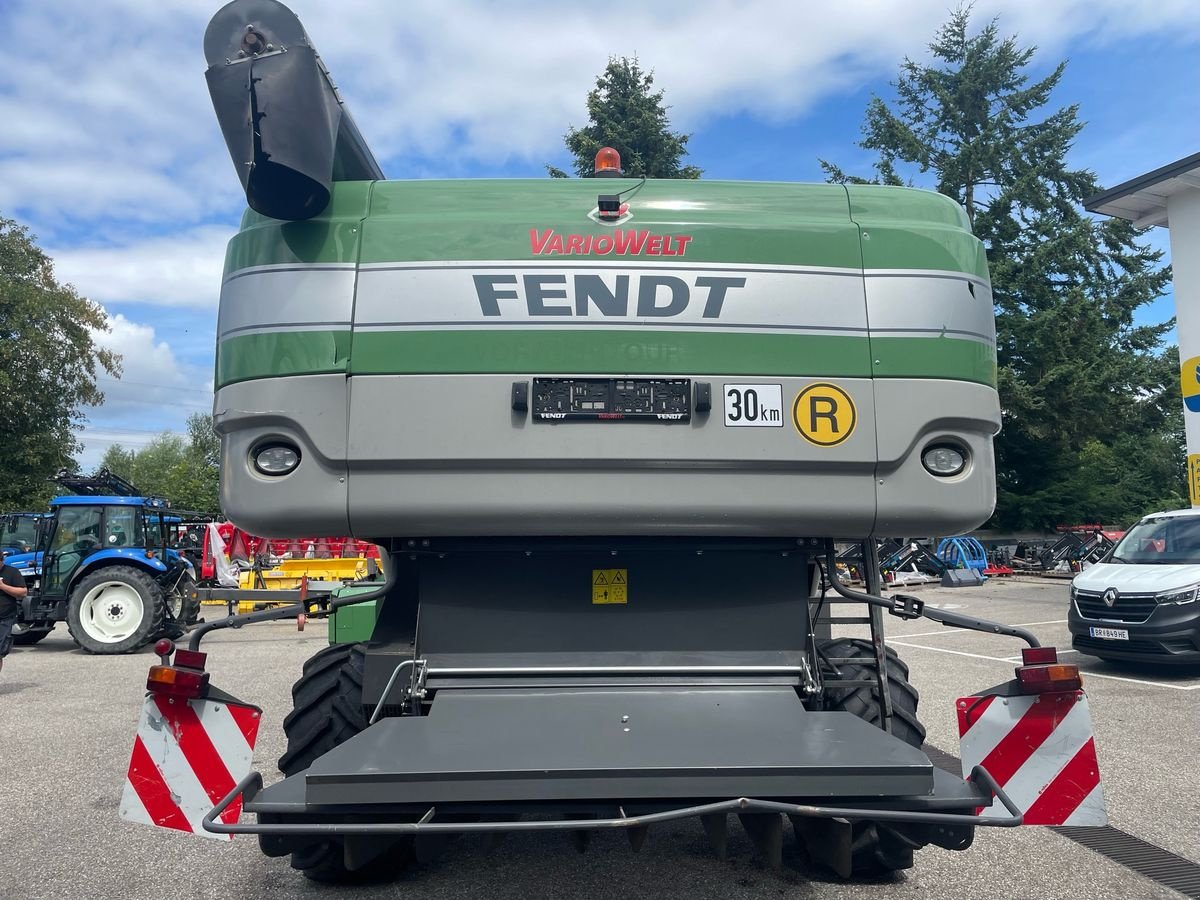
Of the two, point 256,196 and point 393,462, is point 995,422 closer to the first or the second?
point 393,462

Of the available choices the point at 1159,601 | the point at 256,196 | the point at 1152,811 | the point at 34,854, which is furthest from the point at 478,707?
the point at 1159,601

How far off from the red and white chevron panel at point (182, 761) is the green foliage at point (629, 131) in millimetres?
24059

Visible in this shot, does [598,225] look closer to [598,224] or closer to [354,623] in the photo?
[598,224]

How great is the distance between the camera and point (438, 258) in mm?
3367

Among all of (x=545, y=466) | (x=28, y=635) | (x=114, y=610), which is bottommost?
(x=28, y=635)

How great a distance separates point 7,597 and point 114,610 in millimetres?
4302

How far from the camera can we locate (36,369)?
103 ft

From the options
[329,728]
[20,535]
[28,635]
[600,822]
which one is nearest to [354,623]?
[329,728]

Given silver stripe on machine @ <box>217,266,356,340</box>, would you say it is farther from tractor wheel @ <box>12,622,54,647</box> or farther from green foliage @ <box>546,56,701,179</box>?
green foliage @ <box>546,56,701,179</box>

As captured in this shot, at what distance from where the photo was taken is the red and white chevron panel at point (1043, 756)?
3.04 meters

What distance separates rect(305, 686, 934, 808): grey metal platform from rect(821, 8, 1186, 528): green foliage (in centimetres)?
2953

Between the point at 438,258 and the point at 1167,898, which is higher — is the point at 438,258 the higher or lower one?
the higher one

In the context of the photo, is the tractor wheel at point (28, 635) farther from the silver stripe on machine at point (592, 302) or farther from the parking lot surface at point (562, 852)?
the silver stripe on machine at point (592, 302)

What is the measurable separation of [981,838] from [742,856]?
4.48ft
